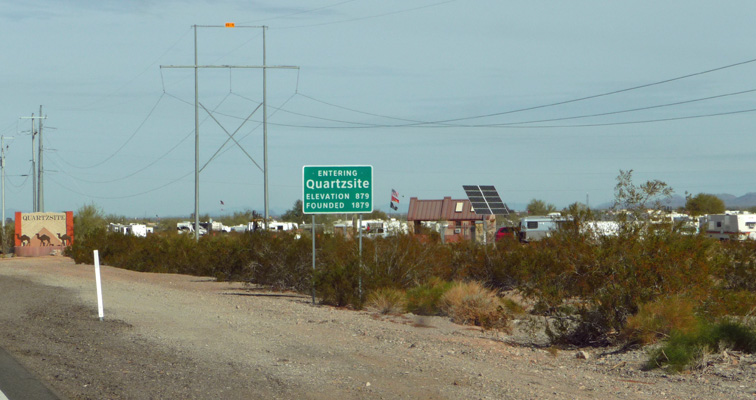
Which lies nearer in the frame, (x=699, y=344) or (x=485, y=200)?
(x=699, y=344)

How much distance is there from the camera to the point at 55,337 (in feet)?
44.0

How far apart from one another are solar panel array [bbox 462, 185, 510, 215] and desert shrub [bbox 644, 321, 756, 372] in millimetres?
24248

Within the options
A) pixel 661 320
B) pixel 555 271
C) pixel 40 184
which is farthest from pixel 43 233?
pixel 661 320

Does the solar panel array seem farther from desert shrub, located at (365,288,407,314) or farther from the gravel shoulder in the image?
the gravel shoulder

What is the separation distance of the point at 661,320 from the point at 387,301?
25.0ft

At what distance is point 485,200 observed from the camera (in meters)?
38.7

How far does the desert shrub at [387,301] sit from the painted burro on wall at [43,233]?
38.6 m

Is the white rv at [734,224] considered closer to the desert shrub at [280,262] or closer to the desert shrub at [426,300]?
the desert shrub at [280,262]

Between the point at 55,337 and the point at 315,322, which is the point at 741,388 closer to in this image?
the point at 315,322

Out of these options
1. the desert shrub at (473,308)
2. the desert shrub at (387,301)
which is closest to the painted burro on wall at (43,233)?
the desert shrub at (387,301)

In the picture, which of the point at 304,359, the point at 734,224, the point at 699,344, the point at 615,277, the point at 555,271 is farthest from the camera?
the point at 734,224

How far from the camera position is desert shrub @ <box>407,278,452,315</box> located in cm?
1897

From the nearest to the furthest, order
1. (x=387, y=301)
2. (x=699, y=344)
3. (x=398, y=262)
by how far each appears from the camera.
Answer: (x=699, y=344), (x=387, y=301), (x=398, y=262)

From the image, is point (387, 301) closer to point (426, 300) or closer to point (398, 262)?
point (426, 300)
